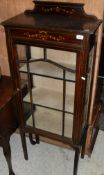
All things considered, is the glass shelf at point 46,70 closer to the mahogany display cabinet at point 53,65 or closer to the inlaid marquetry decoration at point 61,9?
the mahogany display cabinet at point 53,65

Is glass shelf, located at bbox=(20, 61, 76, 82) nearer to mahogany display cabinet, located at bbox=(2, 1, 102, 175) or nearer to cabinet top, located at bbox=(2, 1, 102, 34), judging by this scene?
mahogany display cabinet, located at bbox=(2, 1, 102, 175)

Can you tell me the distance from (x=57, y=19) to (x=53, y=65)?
0.26m

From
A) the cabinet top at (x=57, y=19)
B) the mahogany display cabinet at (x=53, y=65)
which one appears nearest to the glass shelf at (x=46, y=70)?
the mahogany display cabinet at (x=53, y=65)

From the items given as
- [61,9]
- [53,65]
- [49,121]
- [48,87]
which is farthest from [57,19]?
[49,121]

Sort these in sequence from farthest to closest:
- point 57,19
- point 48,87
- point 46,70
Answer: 1. point 48,87
2. point 46,70
3. point 57,19

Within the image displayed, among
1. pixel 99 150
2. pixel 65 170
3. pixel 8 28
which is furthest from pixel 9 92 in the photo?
pixel 99 150

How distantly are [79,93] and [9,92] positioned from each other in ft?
1.87

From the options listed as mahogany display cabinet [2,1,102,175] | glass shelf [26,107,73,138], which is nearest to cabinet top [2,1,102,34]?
mahogany display cabinet [2,1,102,175]

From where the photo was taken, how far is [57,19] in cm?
116

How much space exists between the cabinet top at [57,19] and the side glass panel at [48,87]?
157 mm

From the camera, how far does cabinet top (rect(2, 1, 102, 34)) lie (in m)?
1.03

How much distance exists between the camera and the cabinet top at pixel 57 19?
1.03 metres

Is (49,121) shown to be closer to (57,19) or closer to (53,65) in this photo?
(53,65)

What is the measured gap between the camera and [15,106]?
1.54 metres
